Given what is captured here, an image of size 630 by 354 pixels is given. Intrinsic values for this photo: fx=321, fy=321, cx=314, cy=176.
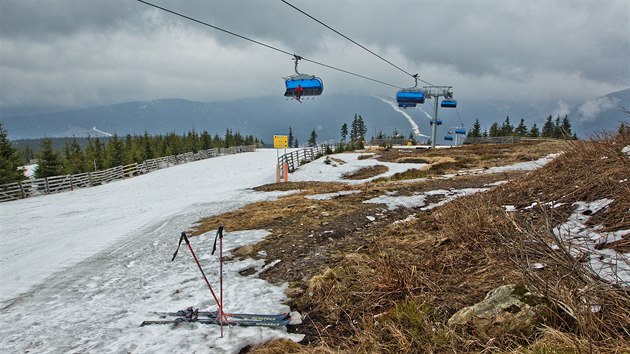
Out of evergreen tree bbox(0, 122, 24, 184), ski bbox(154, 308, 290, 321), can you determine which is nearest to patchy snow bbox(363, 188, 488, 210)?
ski bbox(154, 308, 290, 321)

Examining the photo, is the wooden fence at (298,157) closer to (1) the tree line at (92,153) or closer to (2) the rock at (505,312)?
(2) the rock at (505,312)

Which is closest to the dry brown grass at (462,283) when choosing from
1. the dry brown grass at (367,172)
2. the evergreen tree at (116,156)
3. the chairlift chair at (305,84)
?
the chairlift chair at (305,84)

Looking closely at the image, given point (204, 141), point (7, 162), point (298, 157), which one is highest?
point (204, 141)

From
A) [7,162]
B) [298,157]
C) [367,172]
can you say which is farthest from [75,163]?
[367,172]

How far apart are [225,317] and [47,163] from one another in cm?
5890

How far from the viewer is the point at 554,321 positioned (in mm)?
2781

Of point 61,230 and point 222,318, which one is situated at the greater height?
point 222,318

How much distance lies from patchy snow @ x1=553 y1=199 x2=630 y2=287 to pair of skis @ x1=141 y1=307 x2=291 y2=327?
3.41m

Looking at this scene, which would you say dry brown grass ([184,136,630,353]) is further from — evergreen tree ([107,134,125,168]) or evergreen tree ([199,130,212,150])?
evergreen tree ([199,130,212,150])

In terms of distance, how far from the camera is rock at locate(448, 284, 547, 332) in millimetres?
2900

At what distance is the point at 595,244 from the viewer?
3.75 meters

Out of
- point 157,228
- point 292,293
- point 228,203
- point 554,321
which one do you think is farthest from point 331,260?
point 228,203

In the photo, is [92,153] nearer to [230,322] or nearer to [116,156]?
[116,156]

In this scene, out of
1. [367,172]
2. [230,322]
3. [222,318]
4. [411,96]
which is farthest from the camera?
[411,96]
